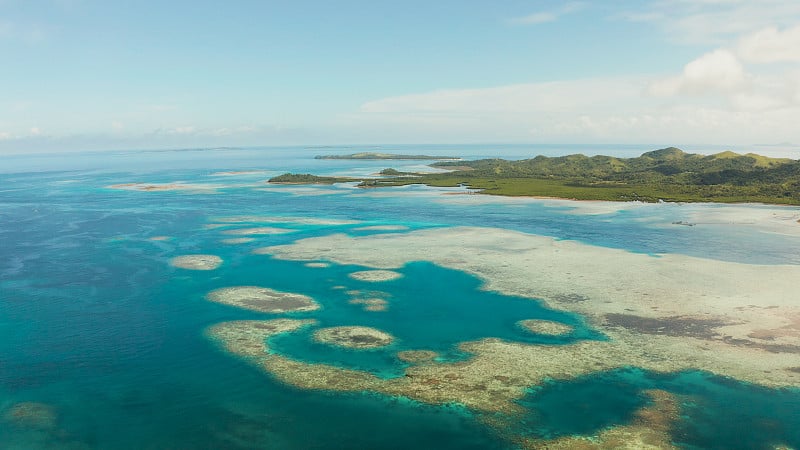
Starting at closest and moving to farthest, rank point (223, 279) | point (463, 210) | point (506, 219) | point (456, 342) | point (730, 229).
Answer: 1. point (456, 342)
2. point (223, 279)
3. point (730, 229)
4. point (506, 219)
5. point (463, 210)

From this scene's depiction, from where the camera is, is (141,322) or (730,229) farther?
(730,229)

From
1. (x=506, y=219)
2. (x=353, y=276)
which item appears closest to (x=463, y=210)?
(x=506, y=219)

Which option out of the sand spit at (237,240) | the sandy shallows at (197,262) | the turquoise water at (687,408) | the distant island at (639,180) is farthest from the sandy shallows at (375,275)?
the distant island at (639,180)

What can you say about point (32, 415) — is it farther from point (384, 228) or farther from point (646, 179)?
point (646, 179)

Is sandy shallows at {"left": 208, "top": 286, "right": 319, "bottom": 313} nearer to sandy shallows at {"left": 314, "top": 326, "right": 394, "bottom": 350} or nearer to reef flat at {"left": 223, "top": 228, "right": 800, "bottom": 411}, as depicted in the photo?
sandy shallows at {"left": 314, "top": 326, "right": 394, "bottom": 350}

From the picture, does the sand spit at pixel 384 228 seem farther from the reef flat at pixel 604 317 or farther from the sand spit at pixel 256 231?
the reef flat at pixel 604 317

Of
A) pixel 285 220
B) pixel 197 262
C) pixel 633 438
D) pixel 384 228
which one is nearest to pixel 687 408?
pixel 633 438

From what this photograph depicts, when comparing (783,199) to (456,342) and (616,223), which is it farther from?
(456,342)
